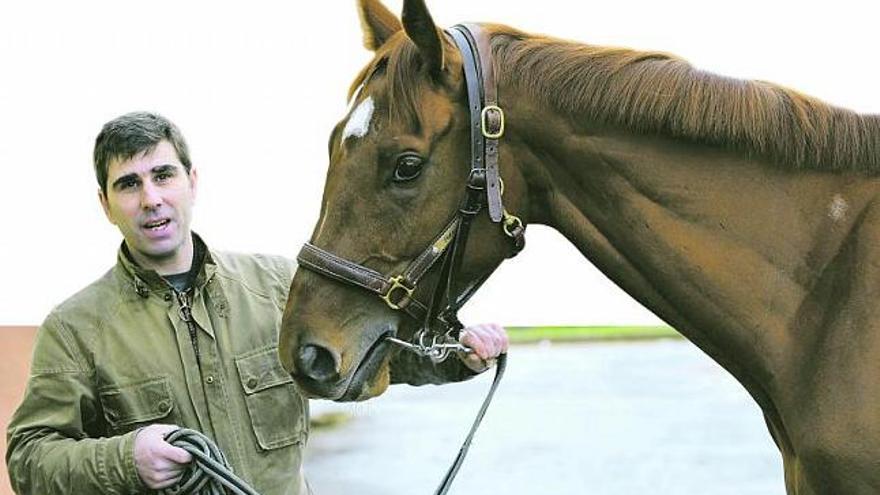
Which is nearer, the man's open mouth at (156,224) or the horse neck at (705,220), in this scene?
the horse neck at (705,220)

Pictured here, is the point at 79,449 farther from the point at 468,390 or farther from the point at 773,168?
the point at 468,390

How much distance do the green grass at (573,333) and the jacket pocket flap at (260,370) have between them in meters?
3.14

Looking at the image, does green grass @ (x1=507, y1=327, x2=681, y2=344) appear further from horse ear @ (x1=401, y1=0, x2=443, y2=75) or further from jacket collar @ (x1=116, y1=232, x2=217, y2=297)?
horse ear @ (x1=401, y1=0, x2=443, y2=75)

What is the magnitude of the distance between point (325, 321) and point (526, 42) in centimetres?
69

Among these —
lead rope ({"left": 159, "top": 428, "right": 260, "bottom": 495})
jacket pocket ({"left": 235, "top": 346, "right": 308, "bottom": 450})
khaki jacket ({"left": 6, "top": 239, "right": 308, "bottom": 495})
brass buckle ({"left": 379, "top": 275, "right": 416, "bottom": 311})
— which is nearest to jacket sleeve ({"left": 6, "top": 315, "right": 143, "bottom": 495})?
khaki jacket ({"left": 6, "top": 239, "right": 308, "bottom": 495})

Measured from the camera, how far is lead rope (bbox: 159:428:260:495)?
2084mm

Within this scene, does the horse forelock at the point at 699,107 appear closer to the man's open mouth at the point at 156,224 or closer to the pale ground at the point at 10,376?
the man's open mouth at the point at 156,224

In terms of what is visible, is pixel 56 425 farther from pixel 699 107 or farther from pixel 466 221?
pixel 699 107

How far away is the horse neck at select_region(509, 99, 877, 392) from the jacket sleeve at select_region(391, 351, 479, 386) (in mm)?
491

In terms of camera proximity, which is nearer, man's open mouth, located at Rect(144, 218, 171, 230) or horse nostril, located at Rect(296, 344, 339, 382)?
horse nostril, located at Rect(296, 344, 339, 382)

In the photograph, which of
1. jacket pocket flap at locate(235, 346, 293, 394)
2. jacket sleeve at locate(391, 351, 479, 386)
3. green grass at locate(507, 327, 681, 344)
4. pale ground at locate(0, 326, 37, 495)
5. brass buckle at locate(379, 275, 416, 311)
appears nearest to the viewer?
brass buckle at locate(379, 275, 416, 311)

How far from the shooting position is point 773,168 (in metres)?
2.15

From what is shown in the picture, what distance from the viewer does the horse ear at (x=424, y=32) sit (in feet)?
6.68

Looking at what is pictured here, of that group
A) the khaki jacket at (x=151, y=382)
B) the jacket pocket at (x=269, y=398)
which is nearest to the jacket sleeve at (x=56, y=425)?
the khaki jacket at (x=151, y=382)
